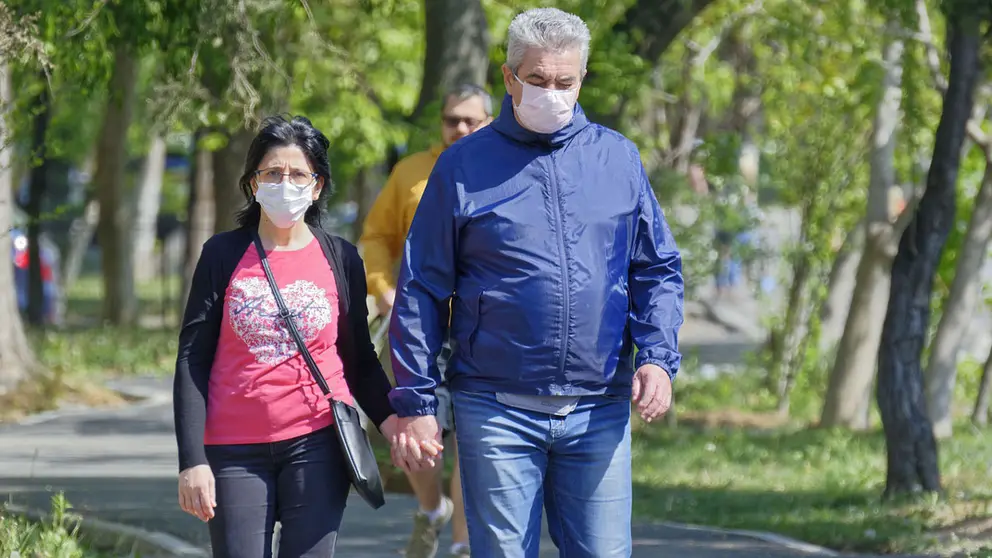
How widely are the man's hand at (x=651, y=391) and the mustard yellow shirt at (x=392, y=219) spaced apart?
2.93 metres

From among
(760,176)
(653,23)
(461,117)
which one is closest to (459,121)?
(461,117)

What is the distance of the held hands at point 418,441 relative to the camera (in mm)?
4336

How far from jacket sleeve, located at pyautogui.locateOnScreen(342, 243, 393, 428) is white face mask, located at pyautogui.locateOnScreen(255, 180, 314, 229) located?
0.65 feet

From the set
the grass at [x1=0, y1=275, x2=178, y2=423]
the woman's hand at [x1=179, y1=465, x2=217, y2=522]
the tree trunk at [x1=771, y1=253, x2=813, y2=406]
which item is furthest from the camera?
the tree trunk at [x1=771, y1=253, x2=813, y2=406]

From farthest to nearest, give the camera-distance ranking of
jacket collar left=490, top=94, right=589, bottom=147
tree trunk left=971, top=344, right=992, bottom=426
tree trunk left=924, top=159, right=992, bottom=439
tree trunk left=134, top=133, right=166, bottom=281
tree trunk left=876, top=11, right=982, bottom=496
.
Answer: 1. tree trunk left=134, top=133, right=166, bottom=281
2. tree trunk left=971, top=344, right=992, bottom=426
3. tree trunk left=924, top=159, right=992, bottom=439
4. tree trunk left=876, top=11, right=982, bottom=496
5. jacket collar left=490, top=94, right=589, bottom=147

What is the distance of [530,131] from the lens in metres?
4.39

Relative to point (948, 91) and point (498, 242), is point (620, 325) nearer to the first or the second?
point (498, 242)

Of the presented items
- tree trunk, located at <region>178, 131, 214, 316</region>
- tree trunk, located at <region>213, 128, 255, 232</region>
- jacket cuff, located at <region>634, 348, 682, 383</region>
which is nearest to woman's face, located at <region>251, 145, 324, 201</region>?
jacket cuff, located at <region>634, 348, 682, 383</region>

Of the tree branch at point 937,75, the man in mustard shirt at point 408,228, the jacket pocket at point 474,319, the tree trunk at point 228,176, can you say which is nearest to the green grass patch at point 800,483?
the tree branch at point 937,75

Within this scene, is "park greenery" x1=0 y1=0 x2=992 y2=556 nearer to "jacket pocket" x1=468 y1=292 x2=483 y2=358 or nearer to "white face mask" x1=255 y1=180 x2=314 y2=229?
"white face mask" x1=255 y1=180 x2=314 y2=229

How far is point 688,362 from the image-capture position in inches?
681

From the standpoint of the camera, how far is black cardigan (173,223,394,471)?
461 centimetres

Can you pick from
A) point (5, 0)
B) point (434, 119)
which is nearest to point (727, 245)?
point (434, 119)

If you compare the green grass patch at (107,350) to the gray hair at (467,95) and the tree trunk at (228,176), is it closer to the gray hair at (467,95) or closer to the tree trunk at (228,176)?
the tree trunk at (228,176)
